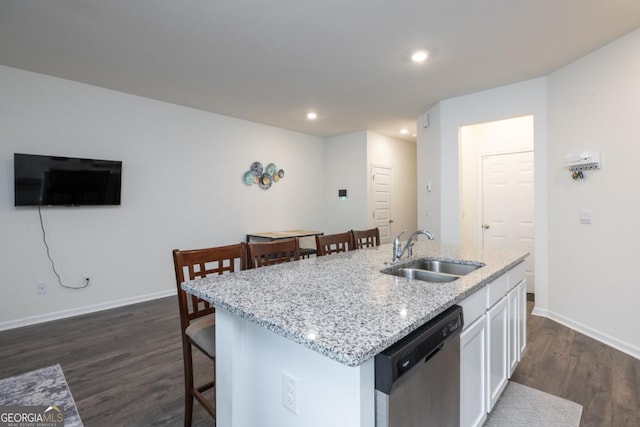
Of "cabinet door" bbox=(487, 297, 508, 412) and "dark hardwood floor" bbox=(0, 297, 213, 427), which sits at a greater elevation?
"cabinet door" bbox=(487, 297, 508, 412)

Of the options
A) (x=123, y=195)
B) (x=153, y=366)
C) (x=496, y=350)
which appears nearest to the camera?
(x=496, y=350)

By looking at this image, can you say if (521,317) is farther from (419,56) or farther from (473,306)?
(419,56)

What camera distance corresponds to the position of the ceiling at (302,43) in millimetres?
2318

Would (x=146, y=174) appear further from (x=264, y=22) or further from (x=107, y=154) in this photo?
(x=264, y=22)

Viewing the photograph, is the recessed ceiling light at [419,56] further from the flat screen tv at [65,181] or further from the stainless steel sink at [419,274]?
the flat screen tv at [65,181]

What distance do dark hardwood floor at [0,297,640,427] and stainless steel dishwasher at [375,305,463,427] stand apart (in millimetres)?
1273

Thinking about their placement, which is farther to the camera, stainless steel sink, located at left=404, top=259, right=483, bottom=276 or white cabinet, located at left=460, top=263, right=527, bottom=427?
stainless steel sink, located at left=404, top=259, right=483, bottom=276

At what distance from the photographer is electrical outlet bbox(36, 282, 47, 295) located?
343cm

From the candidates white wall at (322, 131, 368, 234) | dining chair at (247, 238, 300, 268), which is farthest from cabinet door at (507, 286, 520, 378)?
white wall at (322, 131, 368, 234)

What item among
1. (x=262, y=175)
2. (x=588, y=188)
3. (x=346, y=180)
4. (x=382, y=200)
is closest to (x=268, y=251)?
(x=588, y=188)

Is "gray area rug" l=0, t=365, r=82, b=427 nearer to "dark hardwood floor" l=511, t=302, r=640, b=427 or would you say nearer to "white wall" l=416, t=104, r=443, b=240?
"dark hardwood floor" l=511, t=302, r=640, b=427

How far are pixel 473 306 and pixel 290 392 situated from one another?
97cm

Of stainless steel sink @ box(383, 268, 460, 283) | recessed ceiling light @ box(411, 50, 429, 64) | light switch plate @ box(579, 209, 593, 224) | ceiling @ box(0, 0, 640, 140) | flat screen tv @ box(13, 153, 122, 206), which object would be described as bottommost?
stainless steel sink @ box(383, 268, 460, 283)

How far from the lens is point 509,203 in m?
4.53
